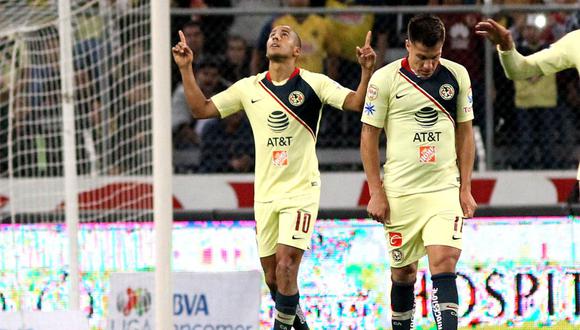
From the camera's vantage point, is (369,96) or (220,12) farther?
(220,12)

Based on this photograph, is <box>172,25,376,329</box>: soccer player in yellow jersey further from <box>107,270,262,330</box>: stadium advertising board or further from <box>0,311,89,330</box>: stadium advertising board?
<box>0,311,89,330</box>: stadium advertising board

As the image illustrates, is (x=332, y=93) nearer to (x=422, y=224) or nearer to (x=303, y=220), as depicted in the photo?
(x=303, y=220)

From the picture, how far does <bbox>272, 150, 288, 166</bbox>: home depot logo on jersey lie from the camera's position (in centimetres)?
869

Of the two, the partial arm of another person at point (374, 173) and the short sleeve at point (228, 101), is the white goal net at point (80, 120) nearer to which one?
the short sleeve at point (228, 101)

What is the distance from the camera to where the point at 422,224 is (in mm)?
8086

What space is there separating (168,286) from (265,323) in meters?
2.92

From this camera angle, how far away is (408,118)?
319 inches

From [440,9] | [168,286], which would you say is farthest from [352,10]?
[168,286]

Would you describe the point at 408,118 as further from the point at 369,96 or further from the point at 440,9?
the point at 440,9

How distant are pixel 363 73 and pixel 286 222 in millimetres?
1062

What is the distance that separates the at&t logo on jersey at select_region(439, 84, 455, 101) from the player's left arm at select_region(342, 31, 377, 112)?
47cm

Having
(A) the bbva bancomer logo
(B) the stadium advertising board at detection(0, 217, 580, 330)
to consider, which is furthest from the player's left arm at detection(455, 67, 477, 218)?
(B) the stadium advertising board at detection(0, 217, 580, 330)

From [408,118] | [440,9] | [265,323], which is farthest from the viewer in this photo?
[440,9]

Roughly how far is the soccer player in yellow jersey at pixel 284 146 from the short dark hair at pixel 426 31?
74 centimetres
